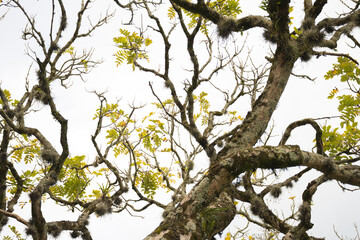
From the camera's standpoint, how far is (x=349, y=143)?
511 cm

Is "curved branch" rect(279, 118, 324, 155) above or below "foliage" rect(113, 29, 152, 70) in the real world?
below

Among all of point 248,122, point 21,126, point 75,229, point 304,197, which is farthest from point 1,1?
point 304,197

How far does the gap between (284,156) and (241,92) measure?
508 cm

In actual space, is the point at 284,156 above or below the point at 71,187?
below

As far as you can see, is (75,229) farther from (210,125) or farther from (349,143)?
(349,143)

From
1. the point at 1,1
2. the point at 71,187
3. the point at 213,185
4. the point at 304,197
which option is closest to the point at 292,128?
the point at 304,197

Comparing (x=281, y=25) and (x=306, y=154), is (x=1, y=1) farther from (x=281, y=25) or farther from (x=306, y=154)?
(x=306, y=154)

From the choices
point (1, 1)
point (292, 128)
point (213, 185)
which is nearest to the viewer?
point (213, 185)

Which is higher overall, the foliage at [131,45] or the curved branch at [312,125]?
the foliage at [131,45]

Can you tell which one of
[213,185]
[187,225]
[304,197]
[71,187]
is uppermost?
[71,187]

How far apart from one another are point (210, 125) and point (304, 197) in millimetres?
3043

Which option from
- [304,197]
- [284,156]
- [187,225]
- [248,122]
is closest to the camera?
[187,225]

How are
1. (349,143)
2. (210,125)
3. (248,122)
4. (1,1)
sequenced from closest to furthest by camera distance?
1. (248,122)
2. (349,143)
3. (210,125)
4. (1,1)

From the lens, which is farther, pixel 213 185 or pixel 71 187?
pixel 71 187
